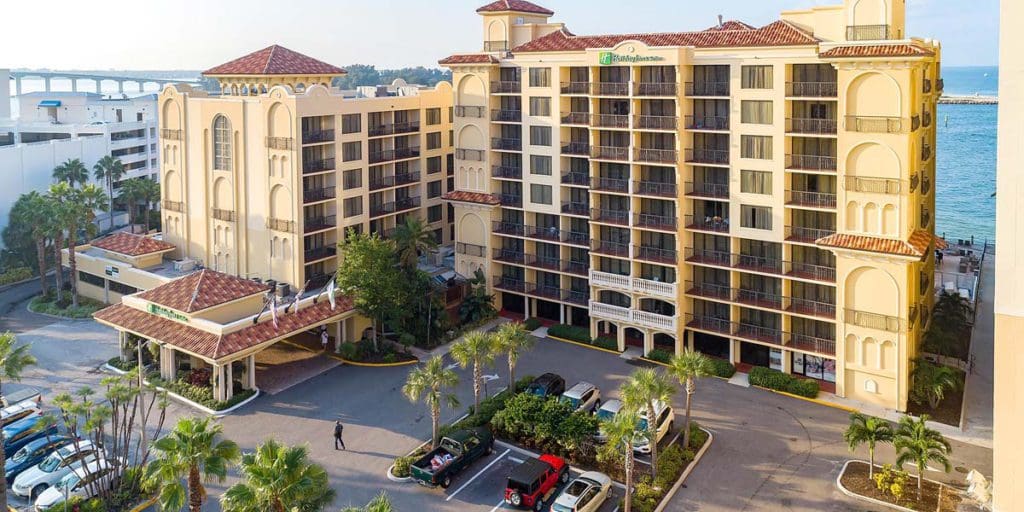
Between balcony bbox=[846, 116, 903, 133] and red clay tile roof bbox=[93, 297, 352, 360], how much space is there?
3302 cm

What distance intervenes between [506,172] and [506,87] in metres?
6.37

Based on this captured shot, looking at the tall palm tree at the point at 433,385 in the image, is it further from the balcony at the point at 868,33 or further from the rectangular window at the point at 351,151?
the balcony at the point at 868,33

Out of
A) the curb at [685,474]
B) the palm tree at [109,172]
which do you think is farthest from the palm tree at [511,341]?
the palm tree at [109,172]

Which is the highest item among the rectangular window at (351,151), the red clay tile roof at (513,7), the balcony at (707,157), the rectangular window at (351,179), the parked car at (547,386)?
the red clay tile roof at (513,7)

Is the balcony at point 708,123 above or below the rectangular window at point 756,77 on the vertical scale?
below

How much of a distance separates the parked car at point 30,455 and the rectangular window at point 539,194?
33757 mm

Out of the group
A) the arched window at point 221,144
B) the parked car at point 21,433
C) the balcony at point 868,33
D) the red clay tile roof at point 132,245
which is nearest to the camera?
the parked car at point 21,433

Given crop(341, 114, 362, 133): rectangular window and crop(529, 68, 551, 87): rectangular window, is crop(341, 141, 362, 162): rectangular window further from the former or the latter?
crop(529, 68, 551, 87): rectangular window

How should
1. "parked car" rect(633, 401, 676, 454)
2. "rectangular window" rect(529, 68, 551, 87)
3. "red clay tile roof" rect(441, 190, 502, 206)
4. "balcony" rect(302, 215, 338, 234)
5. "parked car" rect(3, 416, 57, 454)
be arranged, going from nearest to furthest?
"parked car" rect(633, 401, 676, 454) → "parked car" rect(3, 416, 57, 454) → "rectangular window" rect(529, 68, 551, 87) → "balcony" rect(302, 215, 338, 234) → "red clay tile roof" rect(441, 190, 502, 206)

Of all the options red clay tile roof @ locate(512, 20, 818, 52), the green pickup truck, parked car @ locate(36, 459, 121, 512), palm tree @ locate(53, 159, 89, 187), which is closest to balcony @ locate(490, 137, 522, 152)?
red clay tile roof @ locate(512, 20, 818, 52)

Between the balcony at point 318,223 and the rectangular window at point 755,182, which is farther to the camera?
the balcony at point 318,223

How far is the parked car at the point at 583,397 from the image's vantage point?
45.9 m

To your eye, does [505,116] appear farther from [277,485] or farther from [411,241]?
[277,485]

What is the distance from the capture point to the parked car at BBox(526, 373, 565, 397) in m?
47.4
